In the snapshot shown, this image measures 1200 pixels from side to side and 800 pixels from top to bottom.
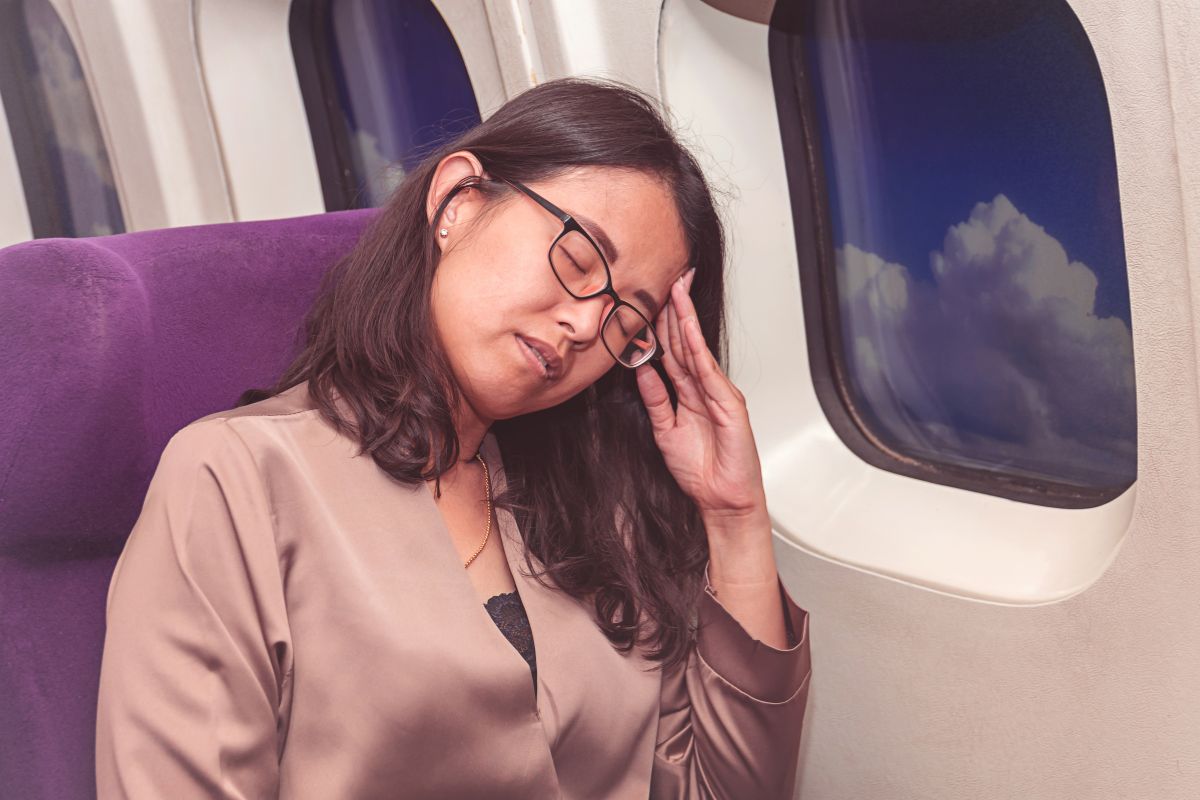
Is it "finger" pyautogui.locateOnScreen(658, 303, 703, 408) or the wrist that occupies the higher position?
"finger" pyautogui.locateOnScreen(658, 303, 703, 408)

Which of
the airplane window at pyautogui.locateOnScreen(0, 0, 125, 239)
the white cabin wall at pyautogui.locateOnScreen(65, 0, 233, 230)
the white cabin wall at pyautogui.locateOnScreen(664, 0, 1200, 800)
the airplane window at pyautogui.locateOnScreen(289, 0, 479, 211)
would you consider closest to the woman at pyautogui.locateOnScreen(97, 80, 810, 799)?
the white cabin wall at pyautogui.locateOnScreen(664, 0, 1200, 800)

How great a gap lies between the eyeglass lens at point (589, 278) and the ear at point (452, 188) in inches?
4.8

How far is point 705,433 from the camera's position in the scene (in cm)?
143

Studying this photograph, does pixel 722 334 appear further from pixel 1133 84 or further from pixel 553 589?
pixel 1133 84

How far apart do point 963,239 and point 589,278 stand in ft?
2.27

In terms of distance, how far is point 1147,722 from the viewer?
1269mm

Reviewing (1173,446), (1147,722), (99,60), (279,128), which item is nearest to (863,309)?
(1173,446)

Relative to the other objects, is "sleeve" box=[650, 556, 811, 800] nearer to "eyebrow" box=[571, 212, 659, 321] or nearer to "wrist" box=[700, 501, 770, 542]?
"wrist" box=[700, 501, 770, 542]

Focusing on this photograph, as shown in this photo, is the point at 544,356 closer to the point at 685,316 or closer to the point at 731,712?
the point at 685,316

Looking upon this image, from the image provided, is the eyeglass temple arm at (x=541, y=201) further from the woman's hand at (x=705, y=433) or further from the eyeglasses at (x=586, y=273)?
the woman's hand at (x=705, y=433)

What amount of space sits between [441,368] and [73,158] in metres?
2.18

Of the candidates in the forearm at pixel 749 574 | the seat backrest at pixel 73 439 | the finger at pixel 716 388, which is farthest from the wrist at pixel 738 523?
the seat backrest at pixel 73 439

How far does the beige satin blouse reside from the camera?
0.95m

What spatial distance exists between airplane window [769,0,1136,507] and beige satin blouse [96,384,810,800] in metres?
0.70
